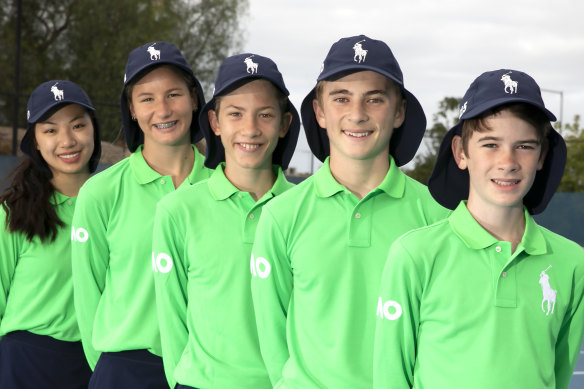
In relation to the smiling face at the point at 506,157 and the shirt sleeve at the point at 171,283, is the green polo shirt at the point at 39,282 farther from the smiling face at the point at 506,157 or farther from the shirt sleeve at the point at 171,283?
the smiling face at the point at 506,157

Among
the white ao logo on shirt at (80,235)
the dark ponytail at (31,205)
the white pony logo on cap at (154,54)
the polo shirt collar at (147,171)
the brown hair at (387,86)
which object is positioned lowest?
the white ao logo on shirt at (80,235)

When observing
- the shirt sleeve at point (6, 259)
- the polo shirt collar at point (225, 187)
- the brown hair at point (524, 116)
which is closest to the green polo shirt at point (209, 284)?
the polo shirt collar at point (225, 187)

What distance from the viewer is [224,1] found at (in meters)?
40.0

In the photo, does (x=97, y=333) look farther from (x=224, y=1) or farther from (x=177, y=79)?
(x=224, y=1)

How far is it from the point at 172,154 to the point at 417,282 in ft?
6.48

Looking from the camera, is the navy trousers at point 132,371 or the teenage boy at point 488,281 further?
the navy trousers at point 132,371

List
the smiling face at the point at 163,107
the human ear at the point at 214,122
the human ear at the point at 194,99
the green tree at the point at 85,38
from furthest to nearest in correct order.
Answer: the green tree at the point at 85,38 → the human ear at the point at 194,99 → the smiling face at the point at 163,107 → the human ear at the point at 214,122

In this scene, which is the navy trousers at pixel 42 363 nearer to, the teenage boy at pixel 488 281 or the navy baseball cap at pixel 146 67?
the navy baseball cap at pixel 146 67

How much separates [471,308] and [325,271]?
0.64 m

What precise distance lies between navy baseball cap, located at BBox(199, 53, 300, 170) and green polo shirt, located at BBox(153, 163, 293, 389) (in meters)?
0.11

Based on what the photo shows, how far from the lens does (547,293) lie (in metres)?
3.07

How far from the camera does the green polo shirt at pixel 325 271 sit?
3.39m

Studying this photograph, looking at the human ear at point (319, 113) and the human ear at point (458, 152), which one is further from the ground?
the human ear at point (319, 113)

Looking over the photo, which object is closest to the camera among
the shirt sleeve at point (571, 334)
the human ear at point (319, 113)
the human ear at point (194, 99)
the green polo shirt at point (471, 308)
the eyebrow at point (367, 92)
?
the green polo shirt at point (471, 308)
